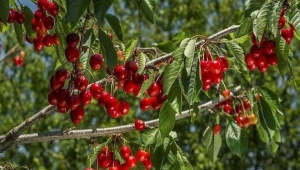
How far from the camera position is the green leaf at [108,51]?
1521mm

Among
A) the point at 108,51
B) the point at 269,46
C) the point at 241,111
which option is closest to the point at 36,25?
the point at 108,51

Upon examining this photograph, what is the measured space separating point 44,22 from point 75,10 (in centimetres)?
110

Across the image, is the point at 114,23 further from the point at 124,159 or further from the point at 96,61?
the point at 124,159

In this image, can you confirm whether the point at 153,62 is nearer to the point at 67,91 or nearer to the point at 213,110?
the point at 67,91

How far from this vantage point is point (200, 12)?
347 inches

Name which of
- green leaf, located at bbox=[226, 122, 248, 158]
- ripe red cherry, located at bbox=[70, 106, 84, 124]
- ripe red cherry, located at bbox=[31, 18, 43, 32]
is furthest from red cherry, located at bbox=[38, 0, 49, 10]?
green leaf, located at bbox=[226, 122, 248, 158]

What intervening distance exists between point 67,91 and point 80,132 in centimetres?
32

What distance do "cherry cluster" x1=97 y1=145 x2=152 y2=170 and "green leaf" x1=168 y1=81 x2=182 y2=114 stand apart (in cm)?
73

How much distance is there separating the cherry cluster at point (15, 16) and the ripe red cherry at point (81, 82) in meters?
0.41

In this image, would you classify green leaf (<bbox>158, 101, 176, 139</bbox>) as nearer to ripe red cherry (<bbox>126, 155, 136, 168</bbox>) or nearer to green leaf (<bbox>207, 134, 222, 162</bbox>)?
ripe red cherry (<bbox>126, 155, 136, 168</bbox>)

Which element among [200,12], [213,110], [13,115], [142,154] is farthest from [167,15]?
[142,154]

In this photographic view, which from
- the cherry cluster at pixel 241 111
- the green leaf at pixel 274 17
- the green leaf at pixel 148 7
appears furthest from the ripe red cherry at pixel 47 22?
the cherry cluster at pixel 241 111

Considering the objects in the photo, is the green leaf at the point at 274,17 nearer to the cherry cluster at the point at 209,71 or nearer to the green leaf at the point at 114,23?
the cherry cluster at the point at 209,71

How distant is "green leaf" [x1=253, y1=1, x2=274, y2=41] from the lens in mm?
1697
